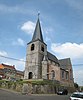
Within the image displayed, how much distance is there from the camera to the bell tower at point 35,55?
161ft

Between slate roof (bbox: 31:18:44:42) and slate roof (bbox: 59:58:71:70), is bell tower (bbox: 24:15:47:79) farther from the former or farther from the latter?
slate roof (bbox: 59:58:71:70)

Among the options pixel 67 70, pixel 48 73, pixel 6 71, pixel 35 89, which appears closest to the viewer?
pixel 35 89

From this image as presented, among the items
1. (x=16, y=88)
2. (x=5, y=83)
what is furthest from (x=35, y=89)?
(x=5, y=83)

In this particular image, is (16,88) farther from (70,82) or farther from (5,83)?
(70,82)

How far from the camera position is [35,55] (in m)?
50.7

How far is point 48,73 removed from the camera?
50.2 metres

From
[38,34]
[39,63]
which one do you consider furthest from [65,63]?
[38,34]

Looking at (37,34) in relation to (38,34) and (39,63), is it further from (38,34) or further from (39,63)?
(39,63)

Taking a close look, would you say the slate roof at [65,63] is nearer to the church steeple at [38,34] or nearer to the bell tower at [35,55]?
the bell tower at [35,55]

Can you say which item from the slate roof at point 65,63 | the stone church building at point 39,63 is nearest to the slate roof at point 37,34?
the stone church building at point 39,63

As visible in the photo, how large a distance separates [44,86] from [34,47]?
17083 millimetres

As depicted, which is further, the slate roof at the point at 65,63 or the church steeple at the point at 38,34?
the slate roof at the point at 65,63

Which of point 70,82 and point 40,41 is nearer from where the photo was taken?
point 40,41

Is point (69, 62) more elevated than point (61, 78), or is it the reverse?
point (69, 62)
